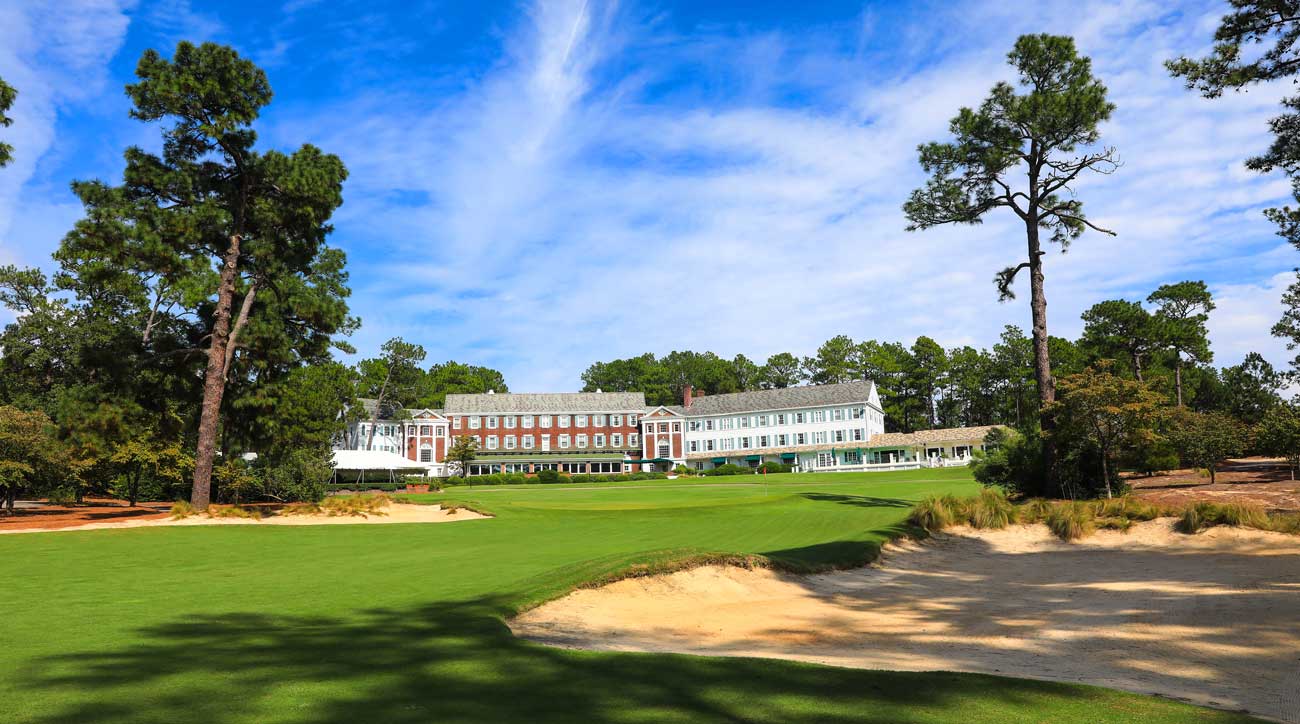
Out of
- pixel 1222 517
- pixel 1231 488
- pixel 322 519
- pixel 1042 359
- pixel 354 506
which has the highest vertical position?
pixel 1042 359

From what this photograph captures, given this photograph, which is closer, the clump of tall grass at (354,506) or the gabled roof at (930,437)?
the clump of tall grass at (354,506)

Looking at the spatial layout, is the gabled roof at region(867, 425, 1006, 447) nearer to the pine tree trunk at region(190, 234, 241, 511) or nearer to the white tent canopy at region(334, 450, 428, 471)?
the white tent canopy at region(334, 450, 428, 471)

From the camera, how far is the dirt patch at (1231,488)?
19828mm

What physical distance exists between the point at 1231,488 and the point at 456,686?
1004 inches

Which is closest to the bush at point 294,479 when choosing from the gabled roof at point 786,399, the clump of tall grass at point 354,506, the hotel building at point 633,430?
the clump of tall grass at point 354,506

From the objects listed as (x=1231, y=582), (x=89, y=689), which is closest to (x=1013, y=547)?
(x=1231, y=582)

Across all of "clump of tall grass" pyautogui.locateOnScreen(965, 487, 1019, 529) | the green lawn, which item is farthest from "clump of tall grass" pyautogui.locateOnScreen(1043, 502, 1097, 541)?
the green lawn

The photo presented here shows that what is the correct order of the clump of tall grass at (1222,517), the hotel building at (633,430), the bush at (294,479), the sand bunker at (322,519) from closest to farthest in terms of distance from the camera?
the clump of tall grass at (1222,517), the sand bunker at (322,519), the bush at (294,479), the hotel building at (633,430)

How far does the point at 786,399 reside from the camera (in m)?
89.4

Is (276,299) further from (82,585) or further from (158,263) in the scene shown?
(82,585)

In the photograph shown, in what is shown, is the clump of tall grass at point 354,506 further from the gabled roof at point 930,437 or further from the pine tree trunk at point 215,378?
the gabled roof at point 930,437

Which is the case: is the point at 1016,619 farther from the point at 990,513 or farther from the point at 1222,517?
the point at 990,513

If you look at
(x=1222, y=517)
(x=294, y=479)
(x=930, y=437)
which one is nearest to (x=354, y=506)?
(x=294, y=479)

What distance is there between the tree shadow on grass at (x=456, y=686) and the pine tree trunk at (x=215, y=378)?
2222cm
